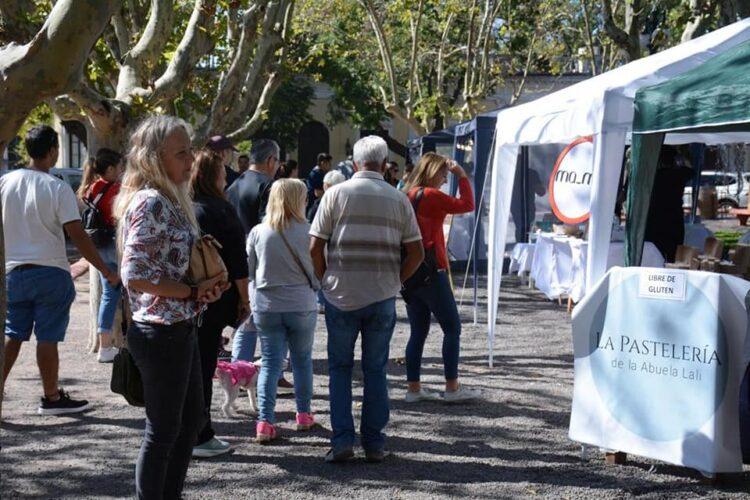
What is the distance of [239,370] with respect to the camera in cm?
727

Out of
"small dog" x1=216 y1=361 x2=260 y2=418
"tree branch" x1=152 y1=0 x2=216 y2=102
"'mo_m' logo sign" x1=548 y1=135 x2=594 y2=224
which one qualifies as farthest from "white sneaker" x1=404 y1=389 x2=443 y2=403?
"'mo_m' logo sign" x1=548 y1=135 x2=594 y2=224

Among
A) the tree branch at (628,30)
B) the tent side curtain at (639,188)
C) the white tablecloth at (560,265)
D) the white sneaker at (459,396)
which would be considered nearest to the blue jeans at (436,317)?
the white sneaker at (459,396)

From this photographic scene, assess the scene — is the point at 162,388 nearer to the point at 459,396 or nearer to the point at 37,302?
the point at 37,302

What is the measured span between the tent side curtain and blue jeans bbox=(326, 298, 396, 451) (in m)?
1.79

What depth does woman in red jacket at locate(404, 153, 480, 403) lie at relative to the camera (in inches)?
295

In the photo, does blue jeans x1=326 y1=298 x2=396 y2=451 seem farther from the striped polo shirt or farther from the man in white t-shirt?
the man in white t-shirt

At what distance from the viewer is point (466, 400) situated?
7.97 m

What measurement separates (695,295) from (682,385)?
1.54 ft

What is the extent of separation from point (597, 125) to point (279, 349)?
2870 millimetres

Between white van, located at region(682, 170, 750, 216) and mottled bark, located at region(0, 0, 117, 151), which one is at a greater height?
white van, located at region(682, 170, 750, 216)

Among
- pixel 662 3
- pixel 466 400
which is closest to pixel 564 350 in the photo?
pixel 466 400

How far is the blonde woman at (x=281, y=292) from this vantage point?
6668 millimetres

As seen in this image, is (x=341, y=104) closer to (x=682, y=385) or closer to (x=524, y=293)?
(x=524, y=293)

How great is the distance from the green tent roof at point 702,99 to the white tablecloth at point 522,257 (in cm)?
889
